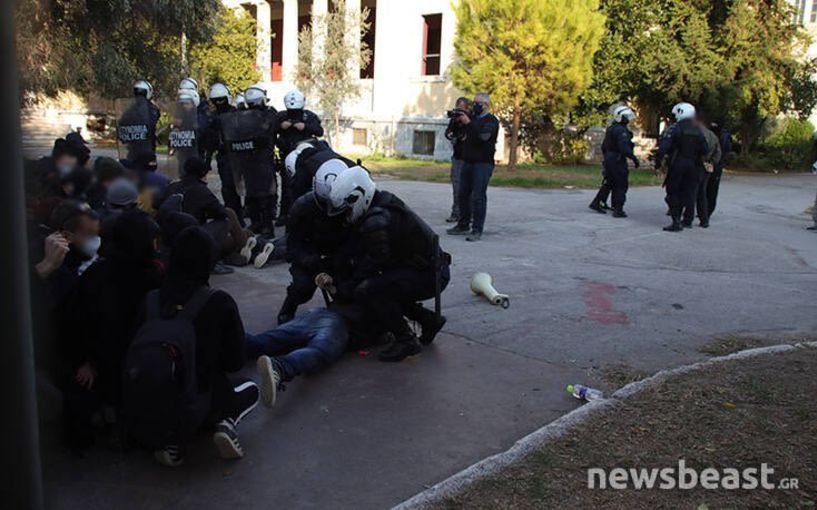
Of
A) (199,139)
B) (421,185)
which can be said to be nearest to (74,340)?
(199,139)

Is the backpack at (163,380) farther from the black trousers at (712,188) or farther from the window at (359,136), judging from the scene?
the window at (359,136)

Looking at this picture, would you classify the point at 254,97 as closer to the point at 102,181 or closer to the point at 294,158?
the point at 294,158

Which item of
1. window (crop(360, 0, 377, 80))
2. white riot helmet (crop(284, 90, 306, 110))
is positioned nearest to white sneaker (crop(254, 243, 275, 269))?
white riot helmet (crop(284, 90, 306, 110))

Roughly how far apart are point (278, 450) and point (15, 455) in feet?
8.45

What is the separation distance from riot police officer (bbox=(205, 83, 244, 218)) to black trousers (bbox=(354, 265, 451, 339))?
5.13 meters

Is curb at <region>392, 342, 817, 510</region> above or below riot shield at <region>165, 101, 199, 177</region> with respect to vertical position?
below

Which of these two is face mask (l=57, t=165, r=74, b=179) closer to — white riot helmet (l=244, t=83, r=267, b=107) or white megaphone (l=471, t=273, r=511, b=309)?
white megaphone (l=471, t=273, r=511, b=309)

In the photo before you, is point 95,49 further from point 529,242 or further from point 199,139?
point 529,242

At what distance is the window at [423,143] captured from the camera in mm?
27156

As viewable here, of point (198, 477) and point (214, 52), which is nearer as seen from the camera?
point (198, 477)

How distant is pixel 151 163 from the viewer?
791 cm

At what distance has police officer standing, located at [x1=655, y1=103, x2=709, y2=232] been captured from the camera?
11.2m

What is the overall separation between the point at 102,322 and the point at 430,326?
8.03 ft

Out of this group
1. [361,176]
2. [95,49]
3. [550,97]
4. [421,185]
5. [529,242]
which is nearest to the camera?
[361,176]
